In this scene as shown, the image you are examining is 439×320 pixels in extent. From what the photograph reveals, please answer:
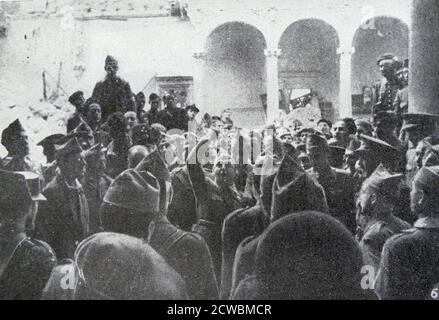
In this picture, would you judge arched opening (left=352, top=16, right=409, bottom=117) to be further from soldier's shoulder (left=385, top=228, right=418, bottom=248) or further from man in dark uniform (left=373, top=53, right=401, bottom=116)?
soldier's shoulder (left=385, top=228, right=418, bottom=248)

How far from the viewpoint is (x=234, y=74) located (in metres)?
5.32

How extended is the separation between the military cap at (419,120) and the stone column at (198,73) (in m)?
1.87

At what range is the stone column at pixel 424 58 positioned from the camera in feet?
15.9

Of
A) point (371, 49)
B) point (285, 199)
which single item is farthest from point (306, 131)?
point (371, 49)

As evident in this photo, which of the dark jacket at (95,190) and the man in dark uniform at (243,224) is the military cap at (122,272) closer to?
the man in dark uniform at (243,224)

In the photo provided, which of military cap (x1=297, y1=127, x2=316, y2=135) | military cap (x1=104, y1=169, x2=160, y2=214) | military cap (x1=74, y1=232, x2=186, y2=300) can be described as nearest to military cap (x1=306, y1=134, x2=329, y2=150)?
military cap (x1=297, y1=127, x2=316, y2=135)

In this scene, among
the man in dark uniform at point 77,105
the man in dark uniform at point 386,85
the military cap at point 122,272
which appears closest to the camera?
the military cap at point 122,272

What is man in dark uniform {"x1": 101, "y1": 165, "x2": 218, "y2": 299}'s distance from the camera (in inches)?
167

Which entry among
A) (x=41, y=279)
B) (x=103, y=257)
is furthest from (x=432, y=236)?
(x=41, y=279)

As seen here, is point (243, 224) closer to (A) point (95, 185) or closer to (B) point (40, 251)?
(A) point (95, 185)

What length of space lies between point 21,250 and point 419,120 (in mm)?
3536

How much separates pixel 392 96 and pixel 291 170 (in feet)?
4.14

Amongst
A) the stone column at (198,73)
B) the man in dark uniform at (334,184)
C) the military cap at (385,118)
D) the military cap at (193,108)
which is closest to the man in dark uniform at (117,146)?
the military cap at (193,108)
